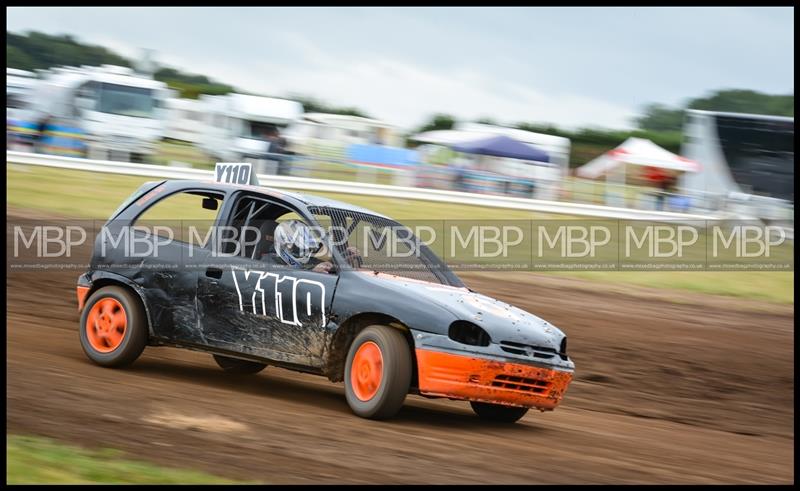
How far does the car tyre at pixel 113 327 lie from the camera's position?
8211 millimetres

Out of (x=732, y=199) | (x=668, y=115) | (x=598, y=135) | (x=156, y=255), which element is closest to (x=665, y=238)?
(x=732, y=199)

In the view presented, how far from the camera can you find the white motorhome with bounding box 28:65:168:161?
25797 mm

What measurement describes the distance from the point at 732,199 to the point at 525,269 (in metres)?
7.50

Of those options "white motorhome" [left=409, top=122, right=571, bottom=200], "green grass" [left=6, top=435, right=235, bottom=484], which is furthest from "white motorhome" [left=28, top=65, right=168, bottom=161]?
"green grass" [left=6, top=435, right=235, bottom=484]

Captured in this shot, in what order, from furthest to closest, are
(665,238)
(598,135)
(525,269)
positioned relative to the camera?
1. (598,135)
2. (665,238)
3. (525,269)

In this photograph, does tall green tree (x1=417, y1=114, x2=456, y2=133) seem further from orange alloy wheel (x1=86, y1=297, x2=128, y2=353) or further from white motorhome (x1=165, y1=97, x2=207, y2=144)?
orange alloy wheel (x1=86, y1=297, x2=128, y2=353)

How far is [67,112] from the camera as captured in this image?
26.6m

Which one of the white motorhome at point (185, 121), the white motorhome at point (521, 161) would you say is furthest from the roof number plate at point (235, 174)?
the white motorhome at point (185, 121)

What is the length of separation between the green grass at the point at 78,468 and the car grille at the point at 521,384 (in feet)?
8.26

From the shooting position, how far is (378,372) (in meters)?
7.05

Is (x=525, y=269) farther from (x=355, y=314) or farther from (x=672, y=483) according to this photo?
(x=672, y=483)

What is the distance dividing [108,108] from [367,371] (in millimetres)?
21248

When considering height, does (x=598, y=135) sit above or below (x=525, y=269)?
above

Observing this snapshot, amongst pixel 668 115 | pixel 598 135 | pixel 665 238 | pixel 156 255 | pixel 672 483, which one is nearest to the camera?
pixel 672 483
